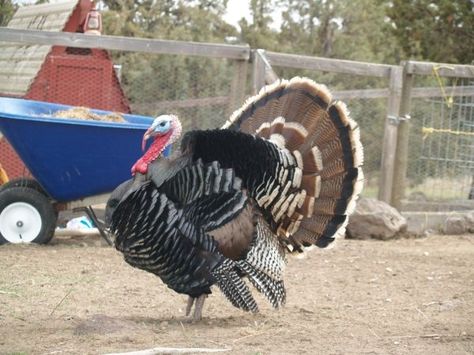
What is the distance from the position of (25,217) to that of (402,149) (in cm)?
402

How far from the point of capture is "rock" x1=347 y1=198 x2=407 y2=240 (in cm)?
843

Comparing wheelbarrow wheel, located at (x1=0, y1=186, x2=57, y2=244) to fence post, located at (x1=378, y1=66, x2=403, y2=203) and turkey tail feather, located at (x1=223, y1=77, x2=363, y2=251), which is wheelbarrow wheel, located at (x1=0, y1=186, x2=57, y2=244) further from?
fence post, located at (x1=378, y1=66, x2=403, y2=203)

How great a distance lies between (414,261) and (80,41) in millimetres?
3494

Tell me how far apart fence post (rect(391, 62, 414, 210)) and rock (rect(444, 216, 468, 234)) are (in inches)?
22.3

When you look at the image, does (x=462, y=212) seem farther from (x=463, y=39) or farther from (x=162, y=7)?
(x=162, y=7)

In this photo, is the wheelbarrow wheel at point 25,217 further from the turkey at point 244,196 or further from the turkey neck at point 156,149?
the turkey neck at point 156,149

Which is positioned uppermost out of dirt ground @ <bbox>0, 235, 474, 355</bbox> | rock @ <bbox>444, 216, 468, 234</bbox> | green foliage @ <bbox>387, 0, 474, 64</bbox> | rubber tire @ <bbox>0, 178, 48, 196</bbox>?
green foliage @ <bbox>387, 0, 474, 64</bbox>

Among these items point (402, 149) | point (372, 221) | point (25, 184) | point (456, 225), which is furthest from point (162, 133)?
point (456, 225)

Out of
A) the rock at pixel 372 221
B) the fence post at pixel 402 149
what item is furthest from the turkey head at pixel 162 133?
the fence post at pixel 402 149

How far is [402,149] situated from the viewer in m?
8.98

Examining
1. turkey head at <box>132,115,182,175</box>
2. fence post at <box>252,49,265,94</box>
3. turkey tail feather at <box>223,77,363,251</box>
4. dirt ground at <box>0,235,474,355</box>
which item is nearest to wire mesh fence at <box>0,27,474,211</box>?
fence post at <box>252,49,265,94</box>

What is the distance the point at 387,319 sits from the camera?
16.3 ft

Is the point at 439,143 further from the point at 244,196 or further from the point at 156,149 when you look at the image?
the point at 156,149

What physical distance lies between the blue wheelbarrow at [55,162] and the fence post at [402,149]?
115 inches
